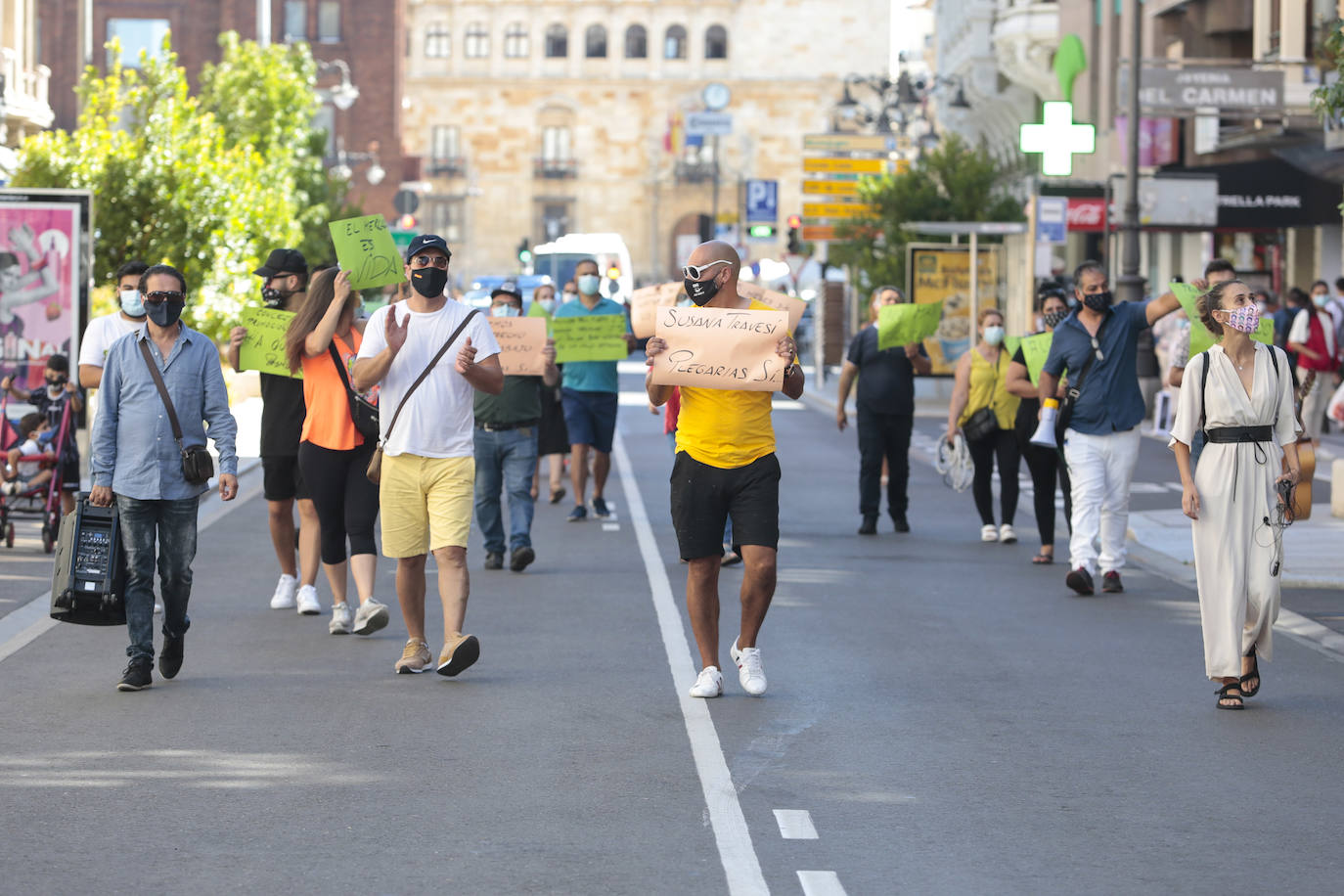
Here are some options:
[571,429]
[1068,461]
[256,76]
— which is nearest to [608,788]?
[1068,461]

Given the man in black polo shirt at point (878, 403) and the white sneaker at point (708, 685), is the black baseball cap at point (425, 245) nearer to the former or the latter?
the white sneaker at point (708, 685)

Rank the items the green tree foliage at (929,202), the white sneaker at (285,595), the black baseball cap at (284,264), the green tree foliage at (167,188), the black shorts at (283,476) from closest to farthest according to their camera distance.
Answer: the black baseball cap at (284,264)
the black shorts at (283,476)
the white sneaker at (285,595)
the green tree foliage at (167,188)
the green tree foliage at (929,202)

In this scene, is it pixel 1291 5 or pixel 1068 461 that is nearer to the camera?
pixel 1068 461

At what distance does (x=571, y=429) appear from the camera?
16.8m

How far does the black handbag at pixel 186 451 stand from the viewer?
912cm

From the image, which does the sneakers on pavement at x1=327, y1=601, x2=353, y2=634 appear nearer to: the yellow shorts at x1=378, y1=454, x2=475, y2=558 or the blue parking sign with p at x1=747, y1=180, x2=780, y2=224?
the yellow shorts at x1=378, y1=454, x2=475, y2=558

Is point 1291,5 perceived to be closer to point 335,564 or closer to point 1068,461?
point 1068,461

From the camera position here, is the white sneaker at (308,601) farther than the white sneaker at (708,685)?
Yes

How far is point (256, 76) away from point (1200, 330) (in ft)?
113

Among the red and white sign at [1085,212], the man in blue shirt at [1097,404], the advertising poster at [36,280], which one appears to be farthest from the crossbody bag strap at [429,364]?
the red and white sign at [1085,212]

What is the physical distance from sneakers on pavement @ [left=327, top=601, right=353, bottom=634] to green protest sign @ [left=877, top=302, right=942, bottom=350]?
6258 mm

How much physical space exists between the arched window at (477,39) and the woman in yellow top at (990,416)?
99.8m

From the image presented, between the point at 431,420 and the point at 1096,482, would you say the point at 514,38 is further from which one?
the point at 431,420

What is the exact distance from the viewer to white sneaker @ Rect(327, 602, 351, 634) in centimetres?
1085
